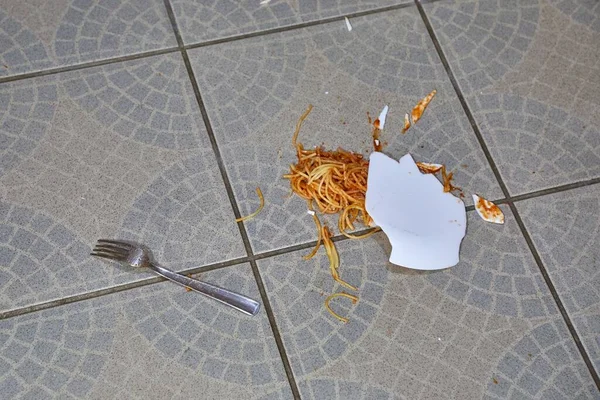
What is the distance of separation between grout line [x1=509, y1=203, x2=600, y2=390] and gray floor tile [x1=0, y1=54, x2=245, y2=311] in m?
0.52

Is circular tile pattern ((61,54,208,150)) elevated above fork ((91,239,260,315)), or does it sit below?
above

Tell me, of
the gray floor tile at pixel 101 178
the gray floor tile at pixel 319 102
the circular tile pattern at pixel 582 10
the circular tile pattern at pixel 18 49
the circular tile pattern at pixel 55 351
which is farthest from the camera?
the circular tile pattern at pixel 582 10

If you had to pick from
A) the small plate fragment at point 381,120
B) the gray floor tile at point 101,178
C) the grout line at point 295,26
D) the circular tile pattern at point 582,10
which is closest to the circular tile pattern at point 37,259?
the gray floor tile at point 101,178

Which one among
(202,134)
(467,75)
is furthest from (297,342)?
(467,75)

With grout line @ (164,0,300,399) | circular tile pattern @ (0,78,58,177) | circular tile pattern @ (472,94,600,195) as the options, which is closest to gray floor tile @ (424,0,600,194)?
circular tile pattern @ (472,94,600,195)

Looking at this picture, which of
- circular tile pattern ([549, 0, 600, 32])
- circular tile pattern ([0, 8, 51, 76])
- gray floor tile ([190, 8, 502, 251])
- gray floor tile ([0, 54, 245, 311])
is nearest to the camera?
gray floor tile ([0, 54, 245, 311])

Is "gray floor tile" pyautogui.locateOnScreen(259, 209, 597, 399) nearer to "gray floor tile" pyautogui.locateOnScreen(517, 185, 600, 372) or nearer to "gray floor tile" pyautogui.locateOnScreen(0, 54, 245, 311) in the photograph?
"gray floor tile" pyautogui.locateOnScreen(517, 185, 600, 372)

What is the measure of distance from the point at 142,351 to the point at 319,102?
1.96ft

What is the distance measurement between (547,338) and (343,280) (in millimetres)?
359

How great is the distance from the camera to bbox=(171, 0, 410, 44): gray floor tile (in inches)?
63.0

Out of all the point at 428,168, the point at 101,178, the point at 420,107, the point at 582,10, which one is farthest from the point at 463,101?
the point at 101,178

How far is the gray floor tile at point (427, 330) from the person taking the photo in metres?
1.25

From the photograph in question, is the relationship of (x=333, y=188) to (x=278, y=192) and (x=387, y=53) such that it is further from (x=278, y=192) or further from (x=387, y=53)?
(x=387, y=53)

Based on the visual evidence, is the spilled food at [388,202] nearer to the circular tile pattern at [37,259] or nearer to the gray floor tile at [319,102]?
the gray floor tile at [319,102]
